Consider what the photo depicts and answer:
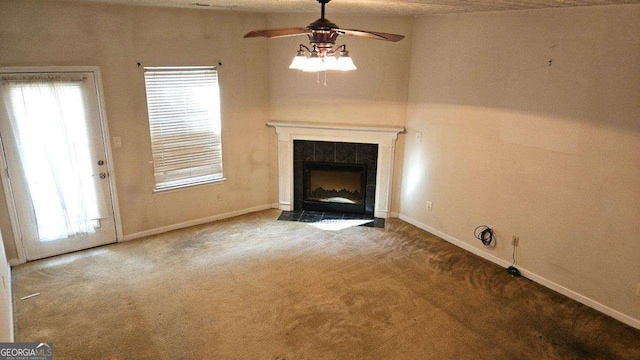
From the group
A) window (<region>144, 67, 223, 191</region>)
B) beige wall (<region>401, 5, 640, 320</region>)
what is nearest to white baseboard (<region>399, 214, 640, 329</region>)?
beige wall (<region>401, 5, 640, 320</region>)

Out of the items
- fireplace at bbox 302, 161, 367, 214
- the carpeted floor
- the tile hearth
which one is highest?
fireplace at bbox 302, 161, 367, 214

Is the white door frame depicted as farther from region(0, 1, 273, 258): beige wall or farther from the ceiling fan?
the ceiling fan

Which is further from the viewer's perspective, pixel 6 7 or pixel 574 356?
pixel 6 7

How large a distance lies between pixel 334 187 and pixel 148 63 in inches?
111

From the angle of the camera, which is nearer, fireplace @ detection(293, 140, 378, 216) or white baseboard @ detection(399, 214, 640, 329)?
white baseboard @ detection(399, 214, 640, 329)

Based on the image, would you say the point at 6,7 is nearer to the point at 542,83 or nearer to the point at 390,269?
the point at 390,269

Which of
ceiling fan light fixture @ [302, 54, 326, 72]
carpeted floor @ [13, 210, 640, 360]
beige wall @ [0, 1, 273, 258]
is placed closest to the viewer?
ceiling fan light fixture @ [302, 54, 326, 72]

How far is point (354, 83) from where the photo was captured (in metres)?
5.05

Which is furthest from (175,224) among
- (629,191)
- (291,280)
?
(629,191)

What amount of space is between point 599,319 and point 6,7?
5.90 metres

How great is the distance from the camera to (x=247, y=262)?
4250 mm

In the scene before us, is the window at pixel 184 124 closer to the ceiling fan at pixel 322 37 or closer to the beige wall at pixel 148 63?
the beige wall at pixel 148 63

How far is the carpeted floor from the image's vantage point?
3.04 metres

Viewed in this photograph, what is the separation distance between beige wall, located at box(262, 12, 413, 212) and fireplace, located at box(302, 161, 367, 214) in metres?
0.50
